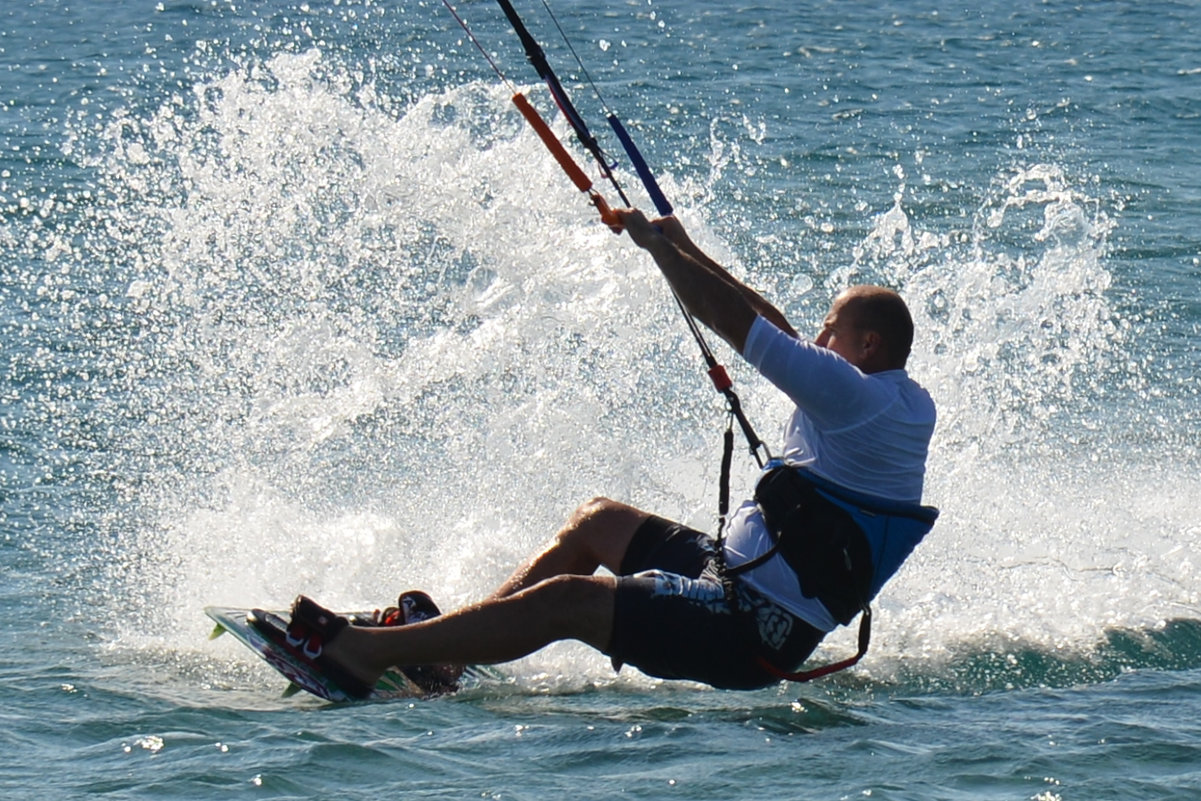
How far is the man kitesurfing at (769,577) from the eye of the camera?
476 centimetres

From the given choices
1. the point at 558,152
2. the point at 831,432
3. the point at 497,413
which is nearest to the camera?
the point at 831,432

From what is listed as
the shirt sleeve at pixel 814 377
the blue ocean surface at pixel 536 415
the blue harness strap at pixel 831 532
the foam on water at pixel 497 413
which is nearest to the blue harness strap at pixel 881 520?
the blue harness strap at pixel 831 532

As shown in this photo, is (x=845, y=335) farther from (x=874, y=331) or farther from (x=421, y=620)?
(x=421, y=620)

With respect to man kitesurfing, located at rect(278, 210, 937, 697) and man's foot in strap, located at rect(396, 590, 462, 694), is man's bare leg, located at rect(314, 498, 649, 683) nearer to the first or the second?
man kitesurfing, located at rect(278, 210, 937, 697)

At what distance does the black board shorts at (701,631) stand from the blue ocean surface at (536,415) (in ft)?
0.66

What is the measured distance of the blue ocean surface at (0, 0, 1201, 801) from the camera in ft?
15.6

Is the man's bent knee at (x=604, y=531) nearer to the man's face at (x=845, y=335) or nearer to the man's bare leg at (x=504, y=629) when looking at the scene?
the man's bare leg at (x=504, y=629)

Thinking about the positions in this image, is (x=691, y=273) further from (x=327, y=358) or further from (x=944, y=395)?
(x=327, y=358)

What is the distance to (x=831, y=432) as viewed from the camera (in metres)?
4.75

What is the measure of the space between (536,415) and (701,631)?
2.95 meters

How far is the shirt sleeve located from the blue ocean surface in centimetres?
99

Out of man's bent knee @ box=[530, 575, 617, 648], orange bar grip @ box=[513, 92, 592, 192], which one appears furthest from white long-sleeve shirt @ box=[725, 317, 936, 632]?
orange bar grip @ box=[513, 92, 592, 192]

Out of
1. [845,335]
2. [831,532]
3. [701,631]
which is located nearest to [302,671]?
[701,631]

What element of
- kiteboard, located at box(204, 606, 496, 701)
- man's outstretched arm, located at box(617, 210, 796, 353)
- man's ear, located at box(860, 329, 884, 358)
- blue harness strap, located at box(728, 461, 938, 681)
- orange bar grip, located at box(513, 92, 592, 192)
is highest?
orange bar grip, located at box(513, 92, 592, 192)
